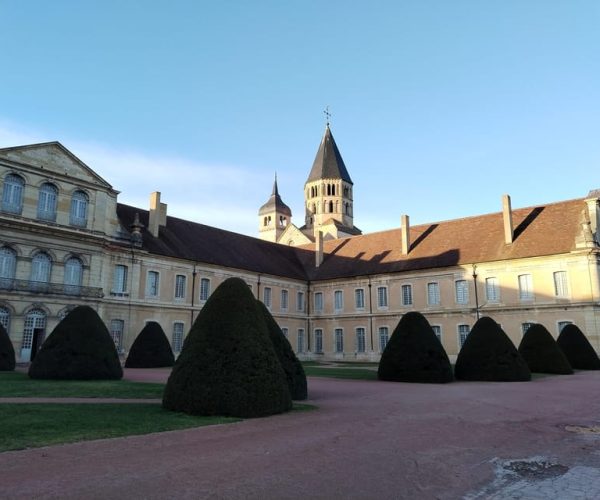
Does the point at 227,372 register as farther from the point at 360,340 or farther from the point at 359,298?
the point at 359,298

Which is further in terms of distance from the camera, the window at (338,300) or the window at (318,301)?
the window at (318,301)

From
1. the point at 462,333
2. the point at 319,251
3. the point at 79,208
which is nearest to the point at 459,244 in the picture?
the point at 462,333

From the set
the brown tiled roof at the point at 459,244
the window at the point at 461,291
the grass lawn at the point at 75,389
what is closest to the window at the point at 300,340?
the brown tiled roof at the point at 459,244

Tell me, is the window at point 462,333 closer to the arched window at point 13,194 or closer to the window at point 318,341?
the window at point 318,341

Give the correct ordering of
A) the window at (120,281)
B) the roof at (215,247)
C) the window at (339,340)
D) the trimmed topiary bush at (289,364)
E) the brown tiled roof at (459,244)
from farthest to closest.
Answer: 1. the window at (339,340)
2. the roof at (215,247)
3. the brown tiled roof at (459,244)
4. the window at (120,281)
5. the trimmed topiary bush at (289,364)

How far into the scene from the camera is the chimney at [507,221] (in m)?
31.3

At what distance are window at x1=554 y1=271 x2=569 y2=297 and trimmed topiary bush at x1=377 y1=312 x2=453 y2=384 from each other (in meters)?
14.5

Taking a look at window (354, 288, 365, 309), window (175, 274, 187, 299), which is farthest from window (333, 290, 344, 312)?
window (175, 274, 187, 299)

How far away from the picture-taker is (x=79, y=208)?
1054 inches

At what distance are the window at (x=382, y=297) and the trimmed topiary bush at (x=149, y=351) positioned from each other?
16.3 m

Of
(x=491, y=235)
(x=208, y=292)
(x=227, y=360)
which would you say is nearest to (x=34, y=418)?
(x=227, y=360)

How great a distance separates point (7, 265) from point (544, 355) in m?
24.3

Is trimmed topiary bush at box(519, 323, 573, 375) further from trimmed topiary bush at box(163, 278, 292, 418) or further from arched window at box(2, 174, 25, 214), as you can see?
arched window at box(2, 174, 25, 214)

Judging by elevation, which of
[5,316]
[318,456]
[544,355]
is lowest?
[318,456]
